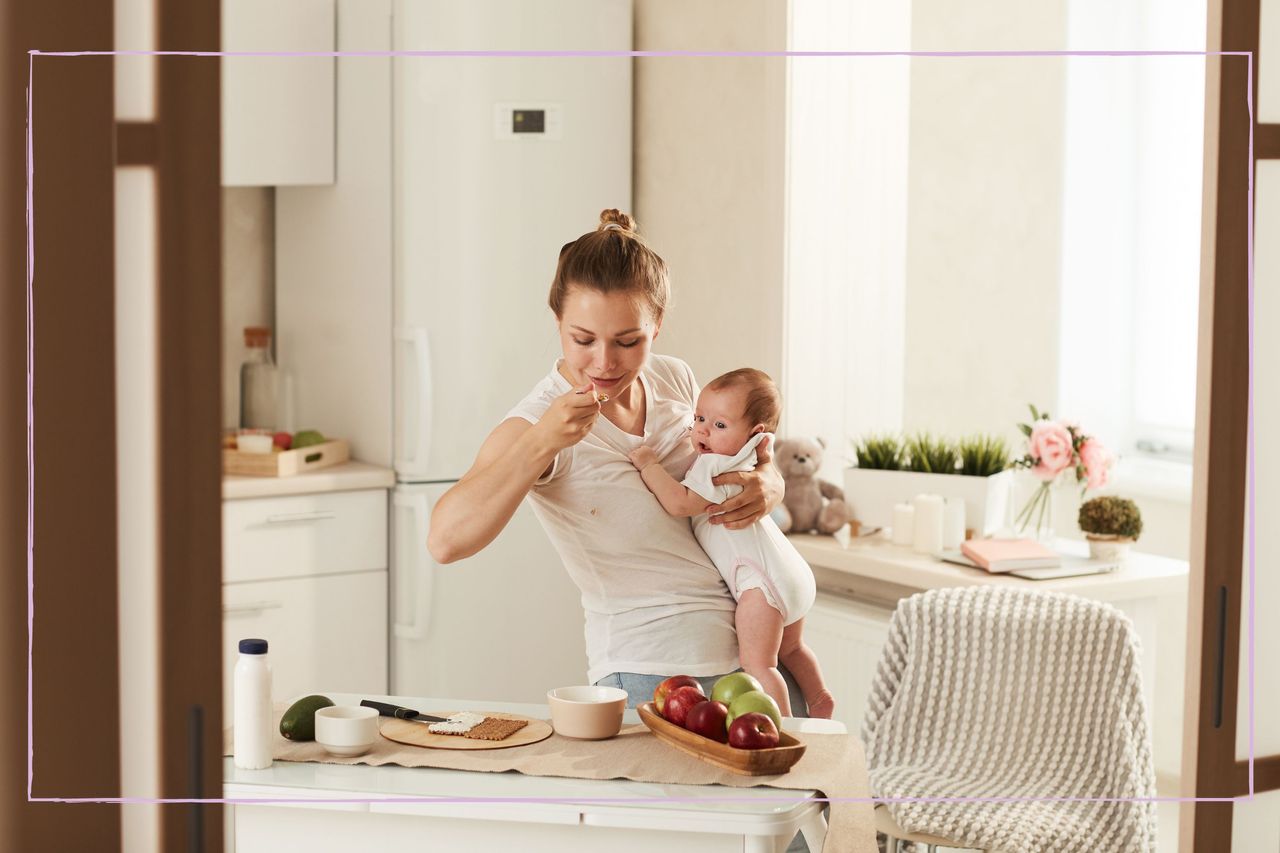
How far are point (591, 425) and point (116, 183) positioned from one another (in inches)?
17.9

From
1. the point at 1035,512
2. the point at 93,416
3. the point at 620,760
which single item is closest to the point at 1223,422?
the point at 1035,512

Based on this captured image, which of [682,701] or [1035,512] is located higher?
[1035,512]

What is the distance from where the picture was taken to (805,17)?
4.26 ft

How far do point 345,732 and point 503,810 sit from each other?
0.56 ft

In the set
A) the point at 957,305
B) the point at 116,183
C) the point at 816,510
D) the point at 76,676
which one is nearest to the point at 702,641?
the point at 816,510

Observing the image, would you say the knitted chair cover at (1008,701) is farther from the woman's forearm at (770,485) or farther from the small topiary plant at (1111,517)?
the woman's forearm at (770,485)

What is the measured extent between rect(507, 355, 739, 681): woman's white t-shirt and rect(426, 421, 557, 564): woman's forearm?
1cm

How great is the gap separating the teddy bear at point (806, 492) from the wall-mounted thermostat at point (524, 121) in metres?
0.40

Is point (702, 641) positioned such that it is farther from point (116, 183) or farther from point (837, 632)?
point (116, 183)

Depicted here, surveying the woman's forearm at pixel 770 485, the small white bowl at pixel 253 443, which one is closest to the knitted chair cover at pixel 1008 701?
the woman's forearm at pixel 770 485

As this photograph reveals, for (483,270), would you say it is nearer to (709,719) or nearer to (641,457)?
(641,457)

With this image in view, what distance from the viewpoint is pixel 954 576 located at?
4.45 ft

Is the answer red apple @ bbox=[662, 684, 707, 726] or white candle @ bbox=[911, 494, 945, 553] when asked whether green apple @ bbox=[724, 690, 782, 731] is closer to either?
red apple @ bbox=[662, 684, 707, 726]

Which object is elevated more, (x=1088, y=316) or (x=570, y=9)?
(x=570, y=9)
